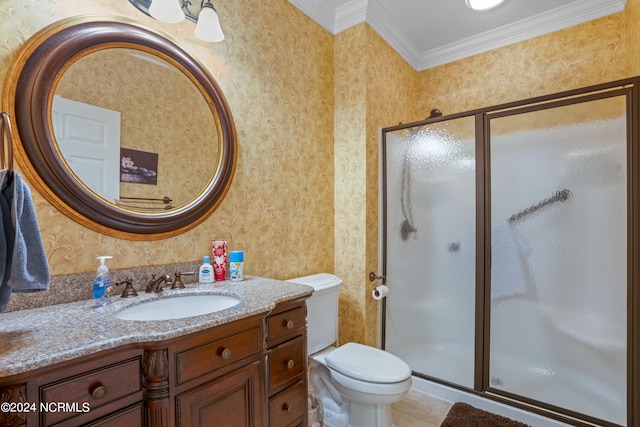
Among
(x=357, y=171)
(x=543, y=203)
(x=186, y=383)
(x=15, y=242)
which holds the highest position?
(x=357, y=171)

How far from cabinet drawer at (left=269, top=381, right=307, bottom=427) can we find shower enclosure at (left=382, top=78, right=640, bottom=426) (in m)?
1.21

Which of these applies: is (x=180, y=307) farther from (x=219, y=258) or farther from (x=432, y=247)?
(x=432, y=247)

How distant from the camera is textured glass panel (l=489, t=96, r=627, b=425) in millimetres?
1590

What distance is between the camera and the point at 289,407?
123cm

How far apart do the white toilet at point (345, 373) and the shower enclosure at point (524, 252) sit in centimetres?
65

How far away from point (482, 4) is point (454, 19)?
0.23m

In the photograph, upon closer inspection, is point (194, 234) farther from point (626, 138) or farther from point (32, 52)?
point (626, 138)

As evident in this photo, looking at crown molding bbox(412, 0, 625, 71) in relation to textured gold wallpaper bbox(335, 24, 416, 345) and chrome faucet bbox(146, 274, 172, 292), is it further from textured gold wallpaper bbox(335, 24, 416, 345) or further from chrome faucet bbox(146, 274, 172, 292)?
chrome faucet bbox(146, 274, 172, 292)

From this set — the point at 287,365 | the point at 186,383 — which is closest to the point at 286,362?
the point at 287,365

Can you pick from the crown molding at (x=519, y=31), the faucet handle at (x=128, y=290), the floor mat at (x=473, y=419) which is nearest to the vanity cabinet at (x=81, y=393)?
the faucet handle at (x=128, y=290)

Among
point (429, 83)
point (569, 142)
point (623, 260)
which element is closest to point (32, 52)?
point (569, 142)

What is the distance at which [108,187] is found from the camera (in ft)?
4.00

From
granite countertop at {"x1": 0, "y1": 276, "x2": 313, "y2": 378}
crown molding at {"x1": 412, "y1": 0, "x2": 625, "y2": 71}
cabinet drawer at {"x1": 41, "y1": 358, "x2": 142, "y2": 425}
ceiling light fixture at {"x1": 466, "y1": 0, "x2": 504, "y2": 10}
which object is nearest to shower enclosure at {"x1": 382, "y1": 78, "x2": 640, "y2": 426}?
ceiling light fixture at {"x1": 466, "y1": 0, "x2": 504, "y2": 10}

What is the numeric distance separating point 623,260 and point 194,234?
84.0 inches
